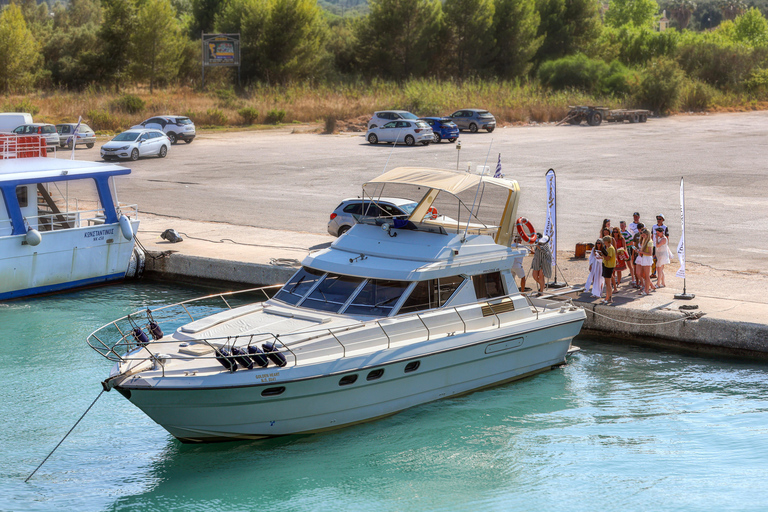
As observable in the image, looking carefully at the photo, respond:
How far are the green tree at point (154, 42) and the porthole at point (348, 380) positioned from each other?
5389cm

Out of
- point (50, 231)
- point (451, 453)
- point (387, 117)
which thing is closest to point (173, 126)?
point (387, 117)

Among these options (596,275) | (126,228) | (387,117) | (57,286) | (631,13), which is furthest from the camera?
(631,13)

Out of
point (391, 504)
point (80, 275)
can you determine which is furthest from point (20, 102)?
point (391, 504)

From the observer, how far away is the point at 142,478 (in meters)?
9.85

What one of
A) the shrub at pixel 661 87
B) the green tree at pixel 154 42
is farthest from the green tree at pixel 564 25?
the green tree at pixel 154 42

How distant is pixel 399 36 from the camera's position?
70625 mm

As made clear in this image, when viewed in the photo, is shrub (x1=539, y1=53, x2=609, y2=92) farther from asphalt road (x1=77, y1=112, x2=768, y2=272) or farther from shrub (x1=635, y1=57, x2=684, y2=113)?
asphalt road (x1=77, y1=112, x2=768, y2=272)

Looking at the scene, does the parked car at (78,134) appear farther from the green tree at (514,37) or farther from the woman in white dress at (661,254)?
the green tree at (514,37)

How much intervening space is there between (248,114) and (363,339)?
44.3 metres

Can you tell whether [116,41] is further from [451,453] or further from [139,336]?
[451,453]

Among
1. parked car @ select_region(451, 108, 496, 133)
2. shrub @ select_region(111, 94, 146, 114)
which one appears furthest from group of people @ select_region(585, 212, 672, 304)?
shrub @ select_region(111, 94, 146, 114)

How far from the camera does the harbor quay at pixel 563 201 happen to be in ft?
47.8

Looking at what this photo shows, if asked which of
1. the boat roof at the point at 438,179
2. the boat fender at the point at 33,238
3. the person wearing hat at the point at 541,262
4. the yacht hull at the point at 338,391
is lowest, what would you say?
the yacht hull at the point at 338,391

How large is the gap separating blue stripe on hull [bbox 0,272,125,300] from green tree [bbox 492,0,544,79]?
59.2 m
